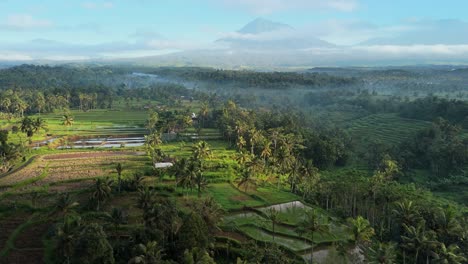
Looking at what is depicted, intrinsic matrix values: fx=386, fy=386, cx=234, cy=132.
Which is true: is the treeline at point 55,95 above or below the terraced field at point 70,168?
above

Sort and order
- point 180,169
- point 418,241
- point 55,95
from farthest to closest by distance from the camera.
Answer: point 55,95
point 180,169
point 418,241

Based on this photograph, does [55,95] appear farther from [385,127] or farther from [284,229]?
[284,229]

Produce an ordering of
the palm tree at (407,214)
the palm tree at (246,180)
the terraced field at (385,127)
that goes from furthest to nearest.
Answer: the terraced field at (385,127), the palm tree at (246,180), the palm tree at (407,214)

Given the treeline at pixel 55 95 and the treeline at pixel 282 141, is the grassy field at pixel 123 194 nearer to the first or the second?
the treeline at pixel 282 141

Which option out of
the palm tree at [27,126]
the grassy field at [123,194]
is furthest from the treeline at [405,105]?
the palm tree at [27,126]

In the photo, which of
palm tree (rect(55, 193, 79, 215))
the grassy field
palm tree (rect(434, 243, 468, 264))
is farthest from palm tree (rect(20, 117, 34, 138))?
palm tree (rect(434, 243, 468, 264))

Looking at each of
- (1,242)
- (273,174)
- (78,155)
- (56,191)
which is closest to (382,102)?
(273,174)

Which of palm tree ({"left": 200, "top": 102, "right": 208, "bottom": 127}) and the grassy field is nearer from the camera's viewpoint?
the grassy field

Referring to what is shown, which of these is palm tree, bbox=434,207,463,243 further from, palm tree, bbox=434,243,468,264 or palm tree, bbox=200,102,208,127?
palm tree, bbox=200,102,208,127

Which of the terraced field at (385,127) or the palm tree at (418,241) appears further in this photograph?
the terraced field at (385,127)

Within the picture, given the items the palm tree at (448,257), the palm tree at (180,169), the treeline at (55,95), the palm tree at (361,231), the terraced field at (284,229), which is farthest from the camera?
the treeline at (55,95)

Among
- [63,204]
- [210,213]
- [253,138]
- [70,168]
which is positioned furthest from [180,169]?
[253,138]
